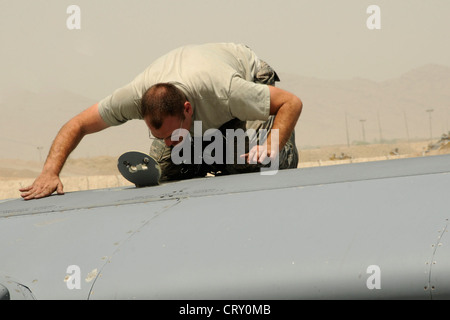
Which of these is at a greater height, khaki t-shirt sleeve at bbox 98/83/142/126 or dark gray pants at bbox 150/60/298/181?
khaki t-shirt sleeve at bbox 98/83/142/126

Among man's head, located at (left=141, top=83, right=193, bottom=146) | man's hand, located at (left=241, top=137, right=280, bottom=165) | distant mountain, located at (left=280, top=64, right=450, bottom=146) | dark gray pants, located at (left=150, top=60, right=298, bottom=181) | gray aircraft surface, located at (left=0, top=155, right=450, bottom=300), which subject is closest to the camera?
gray aircraft surface, located at (left=0, top=155, right=450, bottom=300)

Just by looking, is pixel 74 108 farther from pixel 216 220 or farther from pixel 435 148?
pixel 216 220

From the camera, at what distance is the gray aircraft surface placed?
2037 millimetres

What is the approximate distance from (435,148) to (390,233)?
2243cm

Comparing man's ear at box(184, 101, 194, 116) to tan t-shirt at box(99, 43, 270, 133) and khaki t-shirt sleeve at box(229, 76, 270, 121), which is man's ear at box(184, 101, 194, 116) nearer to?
tan t-shirt at box(99, 43, 270, 133)

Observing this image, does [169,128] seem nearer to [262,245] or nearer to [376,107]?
[262,245]

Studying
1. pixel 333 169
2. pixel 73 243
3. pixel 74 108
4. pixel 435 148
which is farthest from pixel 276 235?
pixel 74 108

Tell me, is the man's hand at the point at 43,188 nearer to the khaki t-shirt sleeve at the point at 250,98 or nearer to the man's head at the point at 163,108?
the man's head at the point at 163,108

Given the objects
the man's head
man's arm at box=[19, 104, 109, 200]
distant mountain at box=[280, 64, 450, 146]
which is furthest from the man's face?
distant mountain at box=[280, 64, 450, 146]

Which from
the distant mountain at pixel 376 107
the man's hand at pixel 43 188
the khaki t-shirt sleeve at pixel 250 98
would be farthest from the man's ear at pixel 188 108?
the distant mountain at pixel 376 107

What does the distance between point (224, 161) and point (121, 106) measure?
760 millimetres

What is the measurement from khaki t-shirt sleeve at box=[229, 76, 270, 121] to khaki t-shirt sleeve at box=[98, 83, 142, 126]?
548 millimetres

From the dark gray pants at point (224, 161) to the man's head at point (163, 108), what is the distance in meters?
0.54
